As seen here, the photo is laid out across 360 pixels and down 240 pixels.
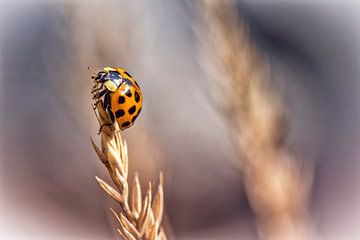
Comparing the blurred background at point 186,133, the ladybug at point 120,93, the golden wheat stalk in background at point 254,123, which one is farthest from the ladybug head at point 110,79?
the blurred background at point 186,133

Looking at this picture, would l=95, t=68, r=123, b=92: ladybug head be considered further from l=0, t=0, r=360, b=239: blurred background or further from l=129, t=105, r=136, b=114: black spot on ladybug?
l=0, t=0, r=360, b=239: blurred background

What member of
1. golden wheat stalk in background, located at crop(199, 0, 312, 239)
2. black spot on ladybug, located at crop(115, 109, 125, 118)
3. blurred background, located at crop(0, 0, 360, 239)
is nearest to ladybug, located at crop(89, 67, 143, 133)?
black spot on ladybug, located at crop(115, 109, 125, 118)

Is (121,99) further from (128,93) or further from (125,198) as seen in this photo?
(125,198)

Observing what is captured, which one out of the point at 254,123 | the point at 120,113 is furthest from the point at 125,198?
the point at 120,113

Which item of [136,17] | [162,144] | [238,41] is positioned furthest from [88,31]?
[238,41]

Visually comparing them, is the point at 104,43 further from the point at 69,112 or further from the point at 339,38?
the point at 339,38
